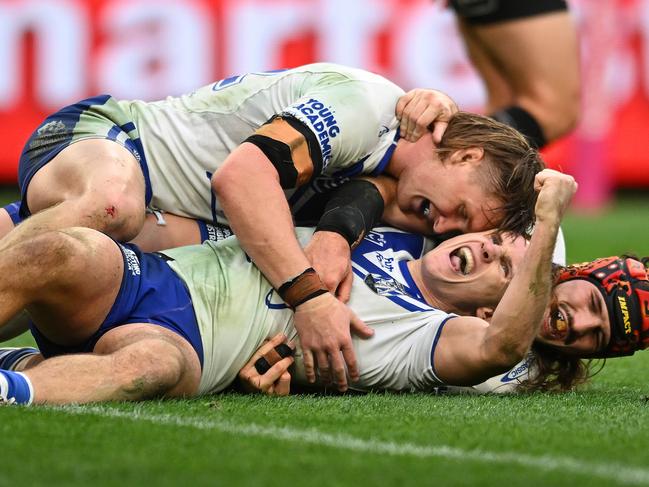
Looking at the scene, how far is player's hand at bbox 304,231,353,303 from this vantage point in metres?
4.20

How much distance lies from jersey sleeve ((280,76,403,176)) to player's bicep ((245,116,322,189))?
3cm

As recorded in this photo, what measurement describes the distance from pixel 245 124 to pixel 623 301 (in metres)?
1.56

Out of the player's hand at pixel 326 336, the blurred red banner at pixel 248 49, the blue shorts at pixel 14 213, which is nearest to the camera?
the player's hand at pixel 326 336

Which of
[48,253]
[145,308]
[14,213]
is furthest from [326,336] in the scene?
[14,213]

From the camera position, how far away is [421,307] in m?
4.21

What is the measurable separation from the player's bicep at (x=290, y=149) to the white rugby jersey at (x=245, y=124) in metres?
0.10

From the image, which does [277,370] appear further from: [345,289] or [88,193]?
[88,193]

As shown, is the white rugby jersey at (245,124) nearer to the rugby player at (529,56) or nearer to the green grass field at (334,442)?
the green grass field at (334,442)

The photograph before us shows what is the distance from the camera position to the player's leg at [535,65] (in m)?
7.34

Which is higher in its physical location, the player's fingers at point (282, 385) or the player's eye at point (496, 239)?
the player's eye at point (496, 239)

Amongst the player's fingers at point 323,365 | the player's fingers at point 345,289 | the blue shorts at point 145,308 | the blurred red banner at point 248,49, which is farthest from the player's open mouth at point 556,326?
the blurred red banner at point 248,49

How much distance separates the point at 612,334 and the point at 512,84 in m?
3.44

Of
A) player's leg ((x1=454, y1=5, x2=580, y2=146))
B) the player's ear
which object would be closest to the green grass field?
the player's ear

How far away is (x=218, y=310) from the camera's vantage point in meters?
4.05
